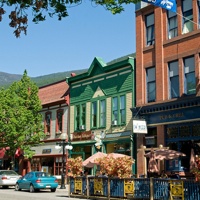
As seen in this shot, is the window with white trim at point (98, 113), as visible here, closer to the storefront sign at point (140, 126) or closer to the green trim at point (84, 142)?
the green trim at point (84, 142)

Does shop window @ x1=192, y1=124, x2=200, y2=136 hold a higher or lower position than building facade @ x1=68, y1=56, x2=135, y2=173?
lower

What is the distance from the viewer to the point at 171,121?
83.8 feet

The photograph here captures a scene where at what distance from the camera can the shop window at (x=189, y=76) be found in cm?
2497

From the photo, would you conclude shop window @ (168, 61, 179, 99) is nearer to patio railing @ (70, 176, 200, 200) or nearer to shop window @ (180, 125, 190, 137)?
shop window @ (180, 125, 190, 137)

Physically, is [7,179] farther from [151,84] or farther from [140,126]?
[151,84]

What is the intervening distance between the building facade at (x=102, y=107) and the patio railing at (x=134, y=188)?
767cm

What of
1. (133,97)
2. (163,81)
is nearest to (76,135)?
(133,97)

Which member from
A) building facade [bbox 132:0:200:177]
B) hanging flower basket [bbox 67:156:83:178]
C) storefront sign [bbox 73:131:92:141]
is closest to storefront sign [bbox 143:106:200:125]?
building facade [bbox 132:0:200:177]

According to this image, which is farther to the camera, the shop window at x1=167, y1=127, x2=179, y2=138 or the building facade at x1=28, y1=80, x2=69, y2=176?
the building facade at x1=28, y1=80, x2=69, y2=176

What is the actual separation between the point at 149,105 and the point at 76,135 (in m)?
9.90

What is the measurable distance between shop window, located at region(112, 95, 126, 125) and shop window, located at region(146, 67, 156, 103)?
2.67m

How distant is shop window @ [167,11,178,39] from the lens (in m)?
26.6

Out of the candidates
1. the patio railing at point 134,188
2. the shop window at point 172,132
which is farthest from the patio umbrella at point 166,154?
the patio railing at point 134,188

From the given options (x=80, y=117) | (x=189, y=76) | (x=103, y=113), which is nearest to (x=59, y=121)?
(x=80, y=117)
